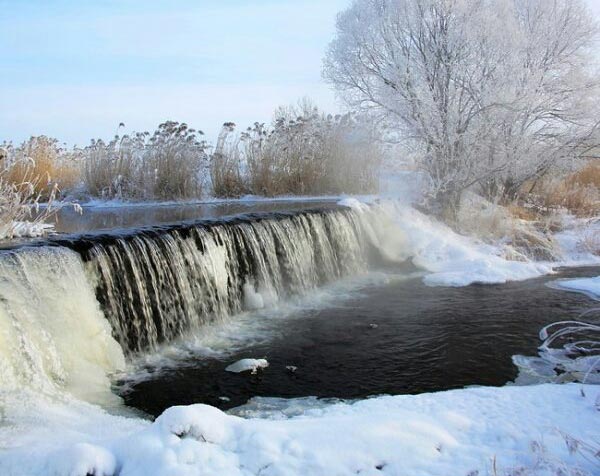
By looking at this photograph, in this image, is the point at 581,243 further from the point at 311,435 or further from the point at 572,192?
the point at 311,435

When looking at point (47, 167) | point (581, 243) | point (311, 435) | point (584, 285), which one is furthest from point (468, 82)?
point (311, 435)

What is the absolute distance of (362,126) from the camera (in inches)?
608

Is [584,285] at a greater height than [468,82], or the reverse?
[468,82]

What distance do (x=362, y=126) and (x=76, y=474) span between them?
13719 millimetres

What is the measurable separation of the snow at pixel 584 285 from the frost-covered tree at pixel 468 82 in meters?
4.72

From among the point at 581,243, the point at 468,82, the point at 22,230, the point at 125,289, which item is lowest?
the point at 581,243

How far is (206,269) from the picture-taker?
749 centimetres

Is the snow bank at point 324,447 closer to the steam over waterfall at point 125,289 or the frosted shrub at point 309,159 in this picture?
the steam over waterfall at point 125,289

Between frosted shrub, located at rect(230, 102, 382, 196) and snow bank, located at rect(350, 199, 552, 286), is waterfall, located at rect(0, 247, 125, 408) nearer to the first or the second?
snow bank, located at rect(350, 199, 552, 286)

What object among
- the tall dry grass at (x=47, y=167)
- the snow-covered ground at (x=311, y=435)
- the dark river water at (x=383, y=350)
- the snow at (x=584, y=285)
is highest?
the tall dry grass at (x=47, y=167)

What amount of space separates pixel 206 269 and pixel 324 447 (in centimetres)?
488

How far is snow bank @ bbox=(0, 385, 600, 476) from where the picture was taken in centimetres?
267

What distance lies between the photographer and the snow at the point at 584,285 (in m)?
8.77

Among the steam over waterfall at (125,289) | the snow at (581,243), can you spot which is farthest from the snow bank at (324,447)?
the snow at (581,243)
